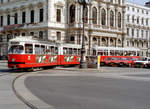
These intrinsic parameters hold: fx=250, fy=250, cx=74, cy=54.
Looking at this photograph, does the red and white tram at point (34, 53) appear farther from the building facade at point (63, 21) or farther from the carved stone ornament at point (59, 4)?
the carved stone ornament at point (59, 4)

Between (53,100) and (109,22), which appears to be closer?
(53,100)

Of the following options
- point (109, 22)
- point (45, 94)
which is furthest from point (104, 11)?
point (45, 94)

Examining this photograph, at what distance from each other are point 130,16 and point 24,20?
32.6 metres

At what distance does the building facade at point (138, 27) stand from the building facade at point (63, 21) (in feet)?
38.3

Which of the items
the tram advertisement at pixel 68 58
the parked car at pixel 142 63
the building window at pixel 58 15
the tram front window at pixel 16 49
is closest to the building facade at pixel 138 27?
the building window at pixel 58 15

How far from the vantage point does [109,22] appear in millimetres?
57469

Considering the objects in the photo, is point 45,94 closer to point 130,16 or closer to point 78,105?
point 78,105

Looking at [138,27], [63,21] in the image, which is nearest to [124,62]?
[63,21]

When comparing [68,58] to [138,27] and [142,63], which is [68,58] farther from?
[138,27]

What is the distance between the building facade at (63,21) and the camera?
50.4m

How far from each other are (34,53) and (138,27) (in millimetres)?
55393

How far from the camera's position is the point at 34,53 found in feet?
81.0

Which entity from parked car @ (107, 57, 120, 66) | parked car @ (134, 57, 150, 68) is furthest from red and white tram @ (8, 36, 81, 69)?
parked car @ (134, 57, 150, 68)

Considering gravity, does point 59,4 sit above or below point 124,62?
above
